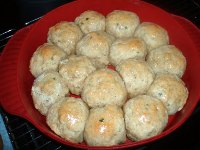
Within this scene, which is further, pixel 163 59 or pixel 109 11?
pixel 109 11

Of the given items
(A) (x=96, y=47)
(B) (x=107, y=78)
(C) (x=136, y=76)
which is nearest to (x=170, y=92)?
(C) (x=136, y=76)

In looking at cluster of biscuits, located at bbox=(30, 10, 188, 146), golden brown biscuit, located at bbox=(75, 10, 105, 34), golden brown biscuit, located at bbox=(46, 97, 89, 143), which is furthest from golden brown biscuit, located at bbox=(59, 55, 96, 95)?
golden brown biscuit, located at bbox=(75, 10, 105, 34)

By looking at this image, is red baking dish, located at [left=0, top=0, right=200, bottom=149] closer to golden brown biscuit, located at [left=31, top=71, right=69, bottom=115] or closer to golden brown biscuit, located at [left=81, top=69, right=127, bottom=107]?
golden brown biscuit, located at [left=31, top=71, right=69, bottom=115]

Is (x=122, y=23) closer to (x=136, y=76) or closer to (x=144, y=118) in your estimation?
(x=136, y=76)

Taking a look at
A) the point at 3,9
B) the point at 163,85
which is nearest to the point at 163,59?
the point at 163,85

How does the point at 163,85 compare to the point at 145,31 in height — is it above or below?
below

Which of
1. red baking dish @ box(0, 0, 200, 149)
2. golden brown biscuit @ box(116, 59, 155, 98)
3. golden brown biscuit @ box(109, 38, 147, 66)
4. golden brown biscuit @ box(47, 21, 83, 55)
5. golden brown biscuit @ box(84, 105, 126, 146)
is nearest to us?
golden brown biscuit @ box(84, 105, 126, 146)

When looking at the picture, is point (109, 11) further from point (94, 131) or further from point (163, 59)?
point (94, 131)
